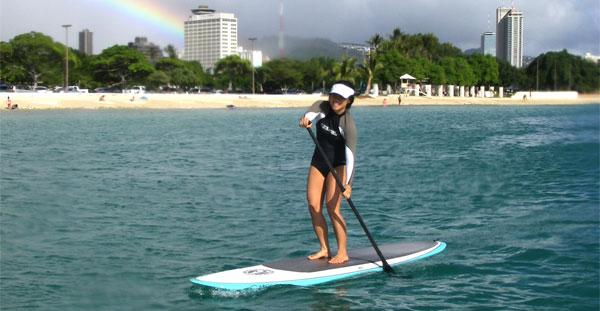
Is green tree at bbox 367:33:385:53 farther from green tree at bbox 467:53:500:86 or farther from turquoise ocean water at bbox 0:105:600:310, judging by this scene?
turquoise ocean water at bbox 0:105:600:310

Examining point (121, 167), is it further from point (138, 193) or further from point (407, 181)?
point (407, 181)

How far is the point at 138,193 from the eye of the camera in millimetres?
14742

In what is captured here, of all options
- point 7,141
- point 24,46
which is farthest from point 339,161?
point 24,46

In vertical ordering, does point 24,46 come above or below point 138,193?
above

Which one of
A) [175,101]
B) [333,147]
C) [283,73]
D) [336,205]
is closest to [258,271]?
[336,205]

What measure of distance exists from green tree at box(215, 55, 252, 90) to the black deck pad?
114624mm

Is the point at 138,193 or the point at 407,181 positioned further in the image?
the point at 407,181

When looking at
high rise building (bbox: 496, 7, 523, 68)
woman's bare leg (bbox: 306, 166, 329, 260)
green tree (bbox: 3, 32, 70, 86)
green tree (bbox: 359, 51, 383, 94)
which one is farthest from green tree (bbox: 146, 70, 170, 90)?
woman's bare leg (bbox: 306, 166, 329, 260)

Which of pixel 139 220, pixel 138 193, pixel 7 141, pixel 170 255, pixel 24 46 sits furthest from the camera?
pixel 24 46

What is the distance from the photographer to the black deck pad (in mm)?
7727

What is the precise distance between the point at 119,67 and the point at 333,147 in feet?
359

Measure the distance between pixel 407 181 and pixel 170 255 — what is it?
9.90m

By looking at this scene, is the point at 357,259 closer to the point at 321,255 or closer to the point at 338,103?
the point at 321,255

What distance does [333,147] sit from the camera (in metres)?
7.36
